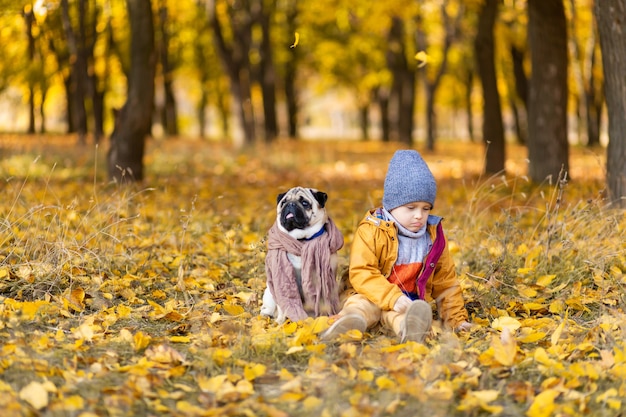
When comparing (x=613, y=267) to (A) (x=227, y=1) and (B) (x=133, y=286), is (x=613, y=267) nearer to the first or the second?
(B) (x=133, y=286)

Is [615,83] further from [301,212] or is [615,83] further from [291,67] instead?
[291,67]

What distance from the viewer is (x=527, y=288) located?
16.9 feet

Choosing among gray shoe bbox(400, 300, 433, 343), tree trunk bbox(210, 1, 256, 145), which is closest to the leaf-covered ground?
gray shoe bbox(400, 300, 433, 343)

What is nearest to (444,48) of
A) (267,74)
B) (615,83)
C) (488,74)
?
(267,74)

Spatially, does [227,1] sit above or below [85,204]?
above

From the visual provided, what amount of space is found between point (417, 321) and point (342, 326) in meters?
0.39

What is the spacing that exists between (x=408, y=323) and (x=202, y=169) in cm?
1009

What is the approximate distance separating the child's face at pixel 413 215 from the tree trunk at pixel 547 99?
20.7 ft

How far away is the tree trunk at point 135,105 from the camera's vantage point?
10328 mm

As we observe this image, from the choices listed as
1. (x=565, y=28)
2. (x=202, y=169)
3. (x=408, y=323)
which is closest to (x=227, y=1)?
(x=202, y=169)

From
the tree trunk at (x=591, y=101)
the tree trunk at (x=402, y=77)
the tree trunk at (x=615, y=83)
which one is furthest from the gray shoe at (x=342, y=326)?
the tree trunk at (x=402, y=77)

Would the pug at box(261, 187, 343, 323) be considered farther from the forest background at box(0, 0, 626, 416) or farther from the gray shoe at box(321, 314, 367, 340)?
the gray shoe at box(321, 314, 367, 340)

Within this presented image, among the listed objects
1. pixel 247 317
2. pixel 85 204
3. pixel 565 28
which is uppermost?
pixel 565 28

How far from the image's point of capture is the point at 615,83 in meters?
7.08
